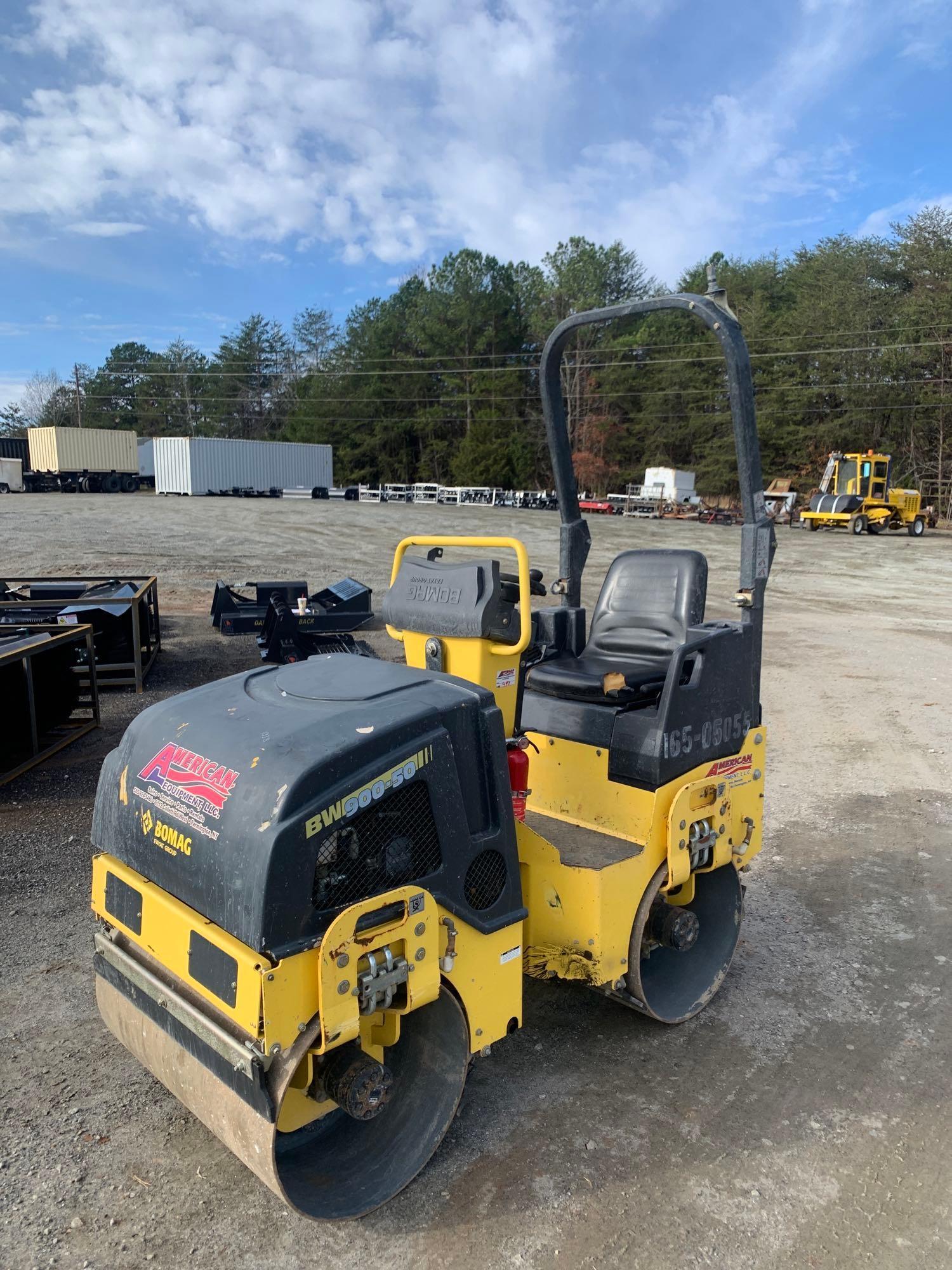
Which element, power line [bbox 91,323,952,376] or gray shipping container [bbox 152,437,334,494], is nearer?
power line [bbox 91,323,952,376]

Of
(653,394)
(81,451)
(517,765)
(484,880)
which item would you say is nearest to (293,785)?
(484,880)

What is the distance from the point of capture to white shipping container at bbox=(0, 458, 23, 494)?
4272cm

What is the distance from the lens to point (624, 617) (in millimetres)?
4090

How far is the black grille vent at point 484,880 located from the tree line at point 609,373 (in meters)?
43.6

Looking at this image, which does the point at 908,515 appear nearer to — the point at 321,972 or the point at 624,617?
the point at 624,617

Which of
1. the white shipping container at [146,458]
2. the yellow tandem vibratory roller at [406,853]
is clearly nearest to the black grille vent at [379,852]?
the yellow tandem vibratory roller at [406,853]

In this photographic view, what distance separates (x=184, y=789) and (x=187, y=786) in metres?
0.02

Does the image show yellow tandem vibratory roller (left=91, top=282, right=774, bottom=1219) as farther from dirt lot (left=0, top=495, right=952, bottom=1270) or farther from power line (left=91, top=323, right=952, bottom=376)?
power line (left=91, top=323, right=952, bottom=376)

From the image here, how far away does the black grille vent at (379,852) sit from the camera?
2221 mm

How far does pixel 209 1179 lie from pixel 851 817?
4699mm

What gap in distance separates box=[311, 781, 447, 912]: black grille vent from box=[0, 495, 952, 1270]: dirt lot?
1002 mm

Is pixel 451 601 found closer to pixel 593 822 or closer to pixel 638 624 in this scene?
pixel 593 822

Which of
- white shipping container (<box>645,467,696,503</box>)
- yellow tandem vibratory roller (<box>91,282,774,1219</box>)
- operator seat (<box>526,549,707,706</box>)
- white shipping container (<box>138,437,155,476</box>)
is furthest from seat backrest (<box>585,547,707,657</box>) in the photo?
white shipping container (<box>138,437,155,476</box>)

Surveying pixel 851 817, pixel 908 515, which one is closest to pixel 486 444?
pixel 908 515
